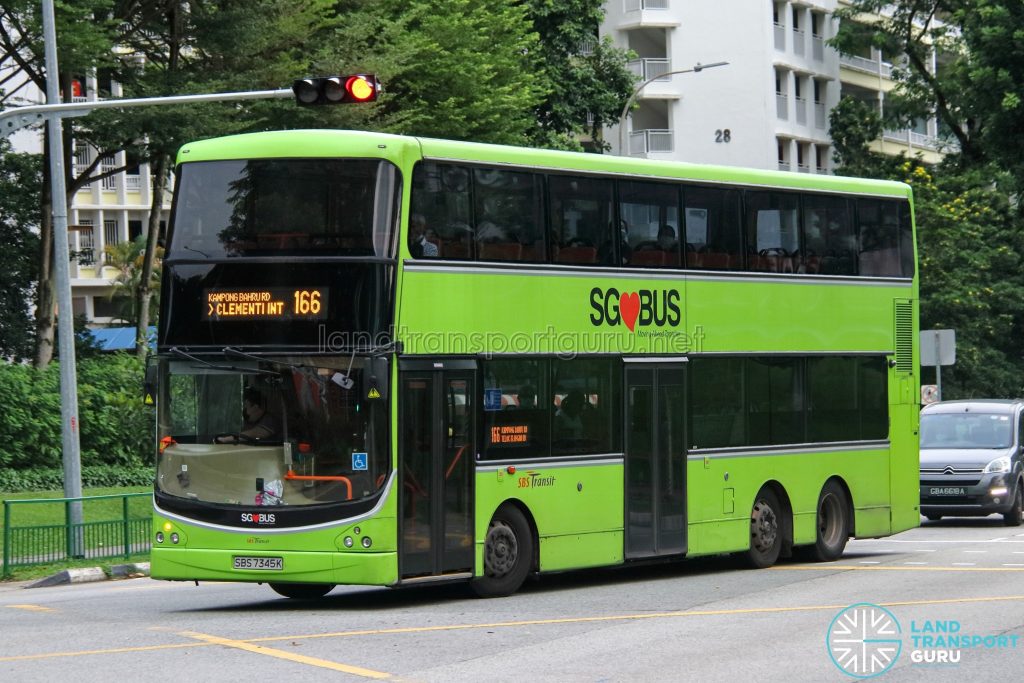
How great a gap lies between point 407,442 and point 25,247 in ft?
111

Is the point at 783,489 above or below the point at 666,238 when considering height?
below

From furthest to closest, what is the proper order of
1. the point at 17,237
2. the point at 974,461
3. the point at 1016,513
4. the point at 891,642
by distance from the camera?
the point at 17,237 → the point at 1016,513 → the point at 974,461 → the point at 891,642

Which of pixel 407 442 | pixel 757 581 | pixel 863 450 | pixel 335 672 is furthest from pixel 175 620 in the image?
pixel 863 450

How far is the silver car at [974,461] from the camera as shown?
91.6ft

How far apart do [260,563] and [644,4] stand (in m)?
58.9

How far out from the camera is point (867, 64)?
78000 millimetres

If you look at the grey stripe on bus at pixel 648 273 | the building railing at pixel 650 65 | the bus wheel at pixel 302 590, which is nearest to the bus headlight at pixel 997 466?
the grey stripe on bus at pixel 648 273

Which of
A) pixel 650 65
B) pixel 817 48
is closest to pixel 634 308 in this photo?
pixel 650 65

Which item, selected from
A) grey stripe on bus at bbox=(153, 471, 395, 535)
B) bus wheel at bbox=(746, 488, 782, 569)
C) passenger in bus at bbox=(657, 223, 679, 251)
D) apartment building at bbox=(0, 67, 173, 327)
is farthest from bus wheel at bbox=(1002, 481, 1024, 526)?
apartment building at bbox=(0, 67, 173, 327)

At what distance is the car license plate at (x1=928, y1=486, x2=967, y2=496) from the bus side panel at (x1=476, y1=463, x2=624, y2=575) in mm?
11753

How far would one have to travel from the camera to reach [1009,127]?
33719 millimetres

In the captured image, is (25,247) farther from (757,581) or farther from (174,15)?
(757,581)

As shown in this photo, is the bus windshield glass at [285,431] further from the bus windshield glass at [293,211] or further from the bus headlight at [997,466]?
the bus headlight at [997,466]

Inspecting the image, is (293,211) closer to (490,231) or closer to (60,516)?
(490,231)
